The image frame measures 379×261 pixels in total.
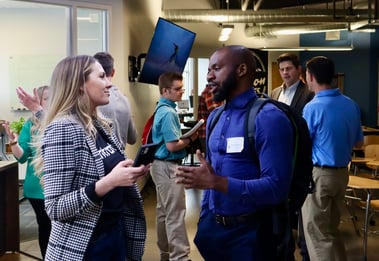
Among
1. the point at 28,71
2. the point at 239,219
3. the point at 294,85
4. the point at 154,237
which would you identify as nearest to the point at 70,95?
the point at 239,219

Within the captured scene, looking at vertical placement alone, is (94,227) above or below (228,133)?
below

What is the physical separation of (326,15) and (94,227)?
29.2 ft

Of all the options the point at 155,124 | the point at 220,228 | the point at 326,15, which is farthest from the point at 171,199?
the point at 326,15

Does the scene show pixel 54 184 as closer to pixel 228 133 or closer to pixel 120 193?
pixel 120 193

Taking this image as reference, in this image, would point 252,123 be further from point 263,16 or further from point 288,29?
point 288,29

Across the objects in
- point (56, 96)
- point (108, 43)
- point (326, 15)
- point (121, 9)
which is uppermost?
point (326, 15)

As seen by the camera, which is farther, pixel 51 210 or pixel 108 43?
pixel 108 43

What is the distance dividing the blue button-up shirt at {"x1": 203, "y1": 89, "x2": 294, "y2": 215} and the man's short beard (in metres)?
0.05

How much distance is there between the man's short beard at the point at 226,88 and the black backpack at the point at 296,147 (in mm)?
104

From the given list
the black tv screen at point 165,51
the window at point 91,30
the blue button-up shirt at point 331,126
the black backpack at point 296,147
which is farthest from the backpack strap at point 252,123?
the black tv screen at point 165,51

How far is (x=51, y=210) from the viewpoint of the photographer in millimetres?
1628

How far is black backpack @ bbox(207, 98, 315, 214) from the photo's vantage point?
1730mm

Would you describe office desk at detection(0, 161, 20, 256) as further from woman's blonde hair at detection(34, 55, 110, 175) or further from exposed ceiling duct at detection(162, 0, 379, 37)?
exposed ceiling duct at detection(162, 0, 379, 37)

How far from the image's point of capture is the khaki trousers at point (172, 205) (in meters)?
3.73
